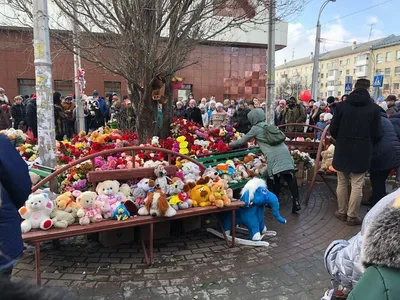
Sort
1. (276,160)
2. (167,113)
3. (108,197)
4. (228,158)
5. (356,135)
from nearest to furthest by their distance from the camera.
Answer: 1. (108,197)
2. (356,135)
3. (276,160)
4. (228,158)
5. (167,113)

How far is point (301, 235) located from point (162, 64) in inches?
145

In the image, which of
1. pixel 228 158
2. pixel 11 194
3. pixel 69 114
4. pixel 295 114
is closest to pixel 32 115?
pixel 69 114

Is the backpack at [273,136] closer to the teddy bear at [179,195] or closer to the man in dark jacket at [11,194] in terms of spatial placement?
the teddy bear at [179,195]

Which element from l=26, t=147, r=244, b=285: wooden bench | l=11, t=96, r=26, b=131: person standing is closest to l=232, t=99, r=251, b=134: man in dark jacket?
l=26, t=147, r=244, b=285: wooden bench

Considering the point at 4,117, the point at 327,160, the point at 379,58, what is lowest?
the point at 327,160

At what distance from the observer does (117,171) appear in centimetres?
431

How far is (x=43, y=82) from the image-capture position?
4703 mm

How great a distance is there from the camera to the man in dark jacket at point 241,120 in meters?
9.95

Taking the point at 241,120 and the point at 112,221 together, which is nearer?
the point at 112,221

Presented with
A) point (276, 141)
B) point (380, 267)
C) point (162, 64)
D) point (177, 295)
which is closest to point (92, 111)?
point (162, 64)

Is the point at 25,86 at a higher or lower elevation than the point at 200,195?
higher

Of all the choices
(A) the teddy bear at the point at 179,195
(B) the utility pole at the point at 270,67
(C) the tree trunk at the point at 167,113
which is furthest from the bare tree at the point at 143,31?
(A) the teddy bear at the point at 179,195

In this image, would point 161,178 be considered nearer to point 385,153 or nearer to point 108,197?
point 108,197

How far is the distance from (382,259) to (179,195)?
311 cm
